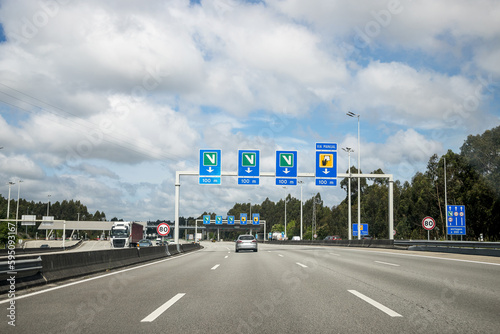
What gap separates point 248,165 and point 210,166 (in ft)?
8.98

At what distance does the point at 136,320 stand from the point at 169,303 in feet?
4.66

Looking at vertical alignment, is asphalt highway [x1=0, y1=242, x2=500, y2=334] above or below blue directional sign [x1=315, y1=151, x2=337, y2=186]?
below

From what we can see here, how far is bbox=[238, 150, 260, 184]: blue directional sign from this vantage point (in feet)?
101

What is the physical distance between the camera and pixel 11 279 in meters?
8.97

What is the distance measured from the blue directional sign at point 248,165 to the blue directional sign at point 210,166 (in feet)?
5.15

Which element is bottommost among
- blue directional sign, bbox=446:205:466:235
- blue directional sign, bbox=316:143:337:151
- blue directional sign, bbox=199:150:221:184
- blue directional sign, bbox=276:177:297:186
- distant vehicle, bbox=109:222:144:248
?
distant vehicle, bbox=109:222:144:248

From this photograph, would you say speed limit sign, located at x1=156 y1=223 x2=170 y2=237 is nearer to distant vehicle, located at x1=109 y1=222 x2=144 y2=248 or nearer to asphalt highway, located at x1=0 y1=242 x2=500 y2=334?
asphalt highway, located at x1=0 y1=242 x2=500 y2=334

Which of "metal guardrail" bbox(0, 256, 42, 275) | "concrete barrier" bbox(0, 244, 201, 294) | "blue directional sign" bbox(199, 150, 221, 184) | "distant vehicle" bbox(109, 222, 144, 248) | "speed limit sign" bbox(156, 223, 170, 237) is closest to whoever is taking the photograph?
"metal guardrail" bbox(0, 256, 42, 275)

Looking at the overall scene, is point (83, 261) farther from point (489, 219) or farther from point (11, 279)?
point (489, 219)

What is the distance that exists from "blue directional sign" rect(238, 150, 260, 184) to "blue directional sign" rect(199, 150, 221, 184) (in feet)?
5.15

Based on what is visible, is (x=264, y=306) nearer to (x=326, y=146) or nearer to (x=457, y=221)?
(x=326, y=146)

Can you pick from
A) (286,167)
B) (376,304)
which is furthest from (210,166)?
(376,304)

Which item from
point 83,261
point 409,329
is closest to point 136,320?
point 409,329

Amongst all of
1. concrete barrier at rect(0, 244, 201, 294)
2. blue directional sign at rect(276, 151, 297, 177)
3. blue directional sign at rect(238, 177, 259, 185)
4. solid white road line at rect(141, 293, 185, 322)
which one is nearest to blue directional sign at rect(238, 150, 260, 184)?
blue directional sign at rect(238, 177, 259, 185)
